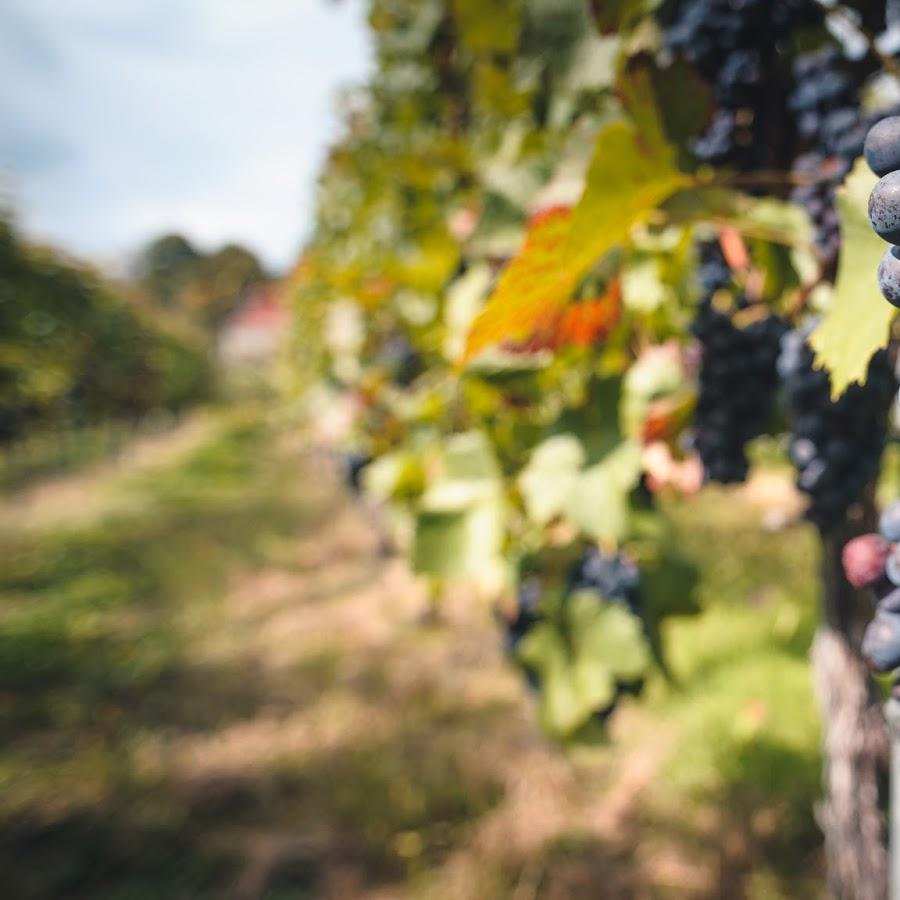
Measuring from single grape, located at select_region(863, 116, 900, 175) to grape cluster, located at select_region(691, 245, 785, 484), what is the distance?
605 millimetres

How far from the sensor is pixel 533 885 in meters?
2.45

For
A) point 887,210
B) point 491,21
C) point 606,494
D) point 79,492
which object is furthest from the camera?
point 79,492

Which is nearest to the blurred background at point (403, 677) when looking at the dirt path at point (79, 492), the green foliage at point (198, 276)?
the dirt path at point (79, 492)

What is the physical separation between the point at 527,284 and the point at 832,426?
0.45 m

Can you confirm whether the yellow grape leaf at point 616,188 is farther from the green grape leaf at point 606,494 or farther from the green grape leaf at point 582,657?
the green grape leaf at point 582,657

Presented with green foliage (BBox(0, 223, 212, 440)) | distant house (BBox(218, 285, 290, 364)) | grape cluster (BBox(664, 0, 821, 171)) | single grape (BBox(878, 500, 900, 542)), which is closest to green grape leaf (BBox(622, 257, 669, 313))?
grape cluster (BBox(664, 0, 821, 171))

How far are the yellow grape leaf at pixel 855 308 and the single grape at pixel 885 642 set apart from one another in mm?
191

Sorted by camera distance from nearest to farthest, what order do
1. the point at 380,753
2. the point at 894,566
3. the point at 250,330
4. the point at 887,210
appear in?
the point at 887,210 < the point at 894,566 < the point at 380,753 < the point at 250,330

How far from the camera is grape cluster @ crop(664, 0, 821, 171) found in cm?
93

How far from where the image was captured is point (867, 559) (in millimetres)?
599

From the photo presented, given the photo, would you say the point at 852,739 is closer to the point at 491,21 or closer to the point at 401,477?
the point at 401,477

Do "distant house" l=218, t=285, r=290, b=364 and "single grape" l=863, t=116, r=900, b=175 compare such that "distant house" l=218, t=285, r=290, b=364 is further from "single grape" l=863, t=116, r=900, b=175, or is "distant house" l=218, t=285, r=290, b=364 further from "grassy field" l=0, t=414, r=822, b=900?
"single grape" l=863, t=116, r=900, b=175

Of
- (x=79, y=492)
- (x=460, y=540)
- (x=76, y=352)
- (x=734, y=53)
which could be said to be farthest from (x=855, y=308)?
(x=76, y=352)

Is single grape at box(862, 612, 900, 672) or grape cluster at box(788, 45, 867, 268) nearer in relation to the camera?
single grape at box(862, 612, 900, 672)
